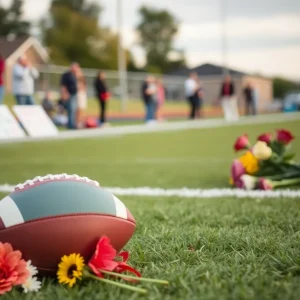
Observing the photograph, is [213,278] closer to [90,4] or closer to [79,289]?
[79,289]

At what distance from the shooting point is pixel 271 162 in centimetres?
526

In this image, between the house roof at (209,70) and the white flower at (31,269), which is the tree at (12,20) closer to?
the house roof at (209,70)

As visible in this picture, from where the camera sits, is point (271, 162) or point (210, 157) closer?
point (271, 162)

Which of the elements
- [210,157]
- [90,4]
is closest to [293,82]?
[90,4]

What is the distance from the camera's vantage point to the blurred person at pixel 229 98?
22922 mm

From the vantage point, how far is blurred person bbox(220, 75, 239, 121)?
22922 mm

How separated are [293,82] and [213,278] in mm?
62048

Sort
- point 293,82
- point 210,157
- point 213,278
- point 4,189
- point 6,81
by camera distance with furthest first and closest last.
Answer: point 293,82
point 6,81
point 210,157
point 4,189
point 213,278

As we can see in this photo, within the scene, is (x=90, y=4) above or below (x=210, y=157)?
above

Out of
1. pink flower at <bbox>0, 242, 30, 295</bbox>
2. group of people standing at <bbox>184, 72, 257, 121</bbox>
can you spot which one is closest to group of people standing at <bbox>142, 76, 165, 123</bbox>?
group of people standing at <bbox>184, 72, 257, 121</bbox>

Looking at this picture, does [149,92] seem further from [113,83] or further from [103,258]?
[103,258]

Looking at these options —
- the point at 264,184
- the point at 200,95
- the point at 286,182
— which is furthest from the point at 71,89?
the point at 264,184

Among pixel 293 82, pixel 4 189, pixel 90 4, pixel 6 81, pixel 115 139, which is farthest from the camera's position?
pixel 90 4

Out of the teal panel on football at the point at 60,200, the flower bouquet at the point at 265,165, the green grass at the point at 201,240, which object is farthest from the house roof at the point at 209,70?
the teal panel on football at the point at 60,200
